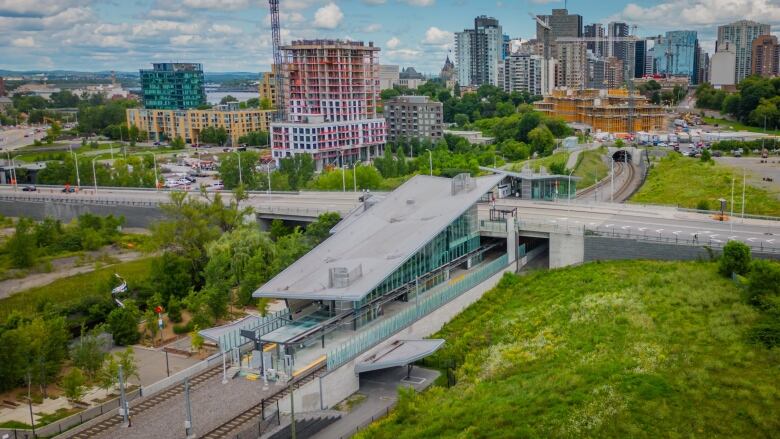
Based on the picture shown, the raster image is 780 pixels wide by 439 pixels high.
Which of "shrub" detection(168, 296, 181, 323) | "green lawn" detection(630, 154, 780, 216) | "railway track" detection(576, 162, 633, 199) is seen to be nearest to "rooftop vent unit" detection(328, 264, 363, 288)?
"shrub" detection(168, 296, 181, 323)

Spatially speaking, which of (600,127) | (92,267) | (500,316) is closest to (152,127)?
(600,127)

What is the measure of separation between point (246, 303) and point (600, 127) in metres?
97.3

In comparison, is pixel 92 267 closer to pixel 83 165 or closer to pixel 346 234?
pixel 346 234

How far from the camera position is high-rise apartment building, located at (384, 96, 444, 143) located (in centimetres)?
12850

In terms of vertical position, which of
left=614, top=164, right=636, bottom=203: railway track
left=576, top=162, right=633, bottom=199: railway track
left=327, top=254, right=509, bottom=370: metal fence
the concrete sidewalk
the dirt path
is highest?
left=576, top=162, right=633, bottom=199: railway track

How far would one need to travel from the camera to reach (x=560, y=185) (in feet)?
175

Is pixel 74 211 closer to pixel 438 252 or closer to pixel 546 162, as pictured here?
pixel 438 252

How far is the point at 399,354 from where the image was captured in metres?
30.4

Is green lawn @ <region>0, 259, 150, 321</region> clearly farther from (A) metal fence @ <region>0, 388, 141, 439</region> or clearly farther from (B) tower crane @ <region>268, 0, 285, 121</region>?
(B) tower crane @ <region>268, 0, 285, 121</region>

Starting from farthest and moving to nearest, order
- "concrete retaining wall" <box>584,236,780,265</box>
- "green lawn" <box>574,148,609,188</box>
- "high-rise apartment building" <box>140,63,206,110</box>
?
"high-rise apartment building" <box>140,63,206,110</box> < "green lawn" <box>574,148,609,188</box> < "concrete retaining wall" <box>584,236,780,265</box>

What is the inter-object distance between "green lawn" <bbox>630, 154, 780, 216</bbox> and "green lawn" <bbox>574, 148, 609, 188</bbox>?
5.02 meters

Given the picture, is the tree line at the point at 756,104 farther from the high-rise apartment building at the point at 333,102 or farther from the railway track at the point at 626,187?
the high-rise apartment building at the point at 333,102

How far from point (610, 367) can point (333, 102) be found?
97.9 meters

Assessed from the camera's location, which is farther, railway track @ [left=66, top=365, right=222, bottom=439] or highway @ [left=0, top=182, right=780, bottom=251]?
highway @ [left=0, top=182, right=780, bottom=251]
